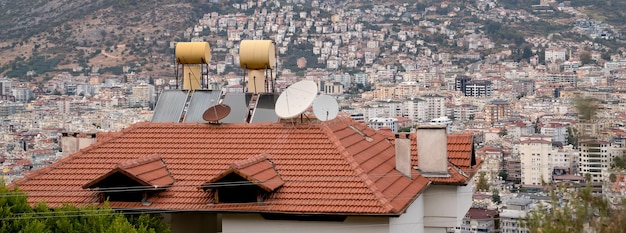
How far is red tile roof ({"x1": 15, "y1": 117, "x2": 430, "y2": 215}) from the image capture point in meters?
6.07

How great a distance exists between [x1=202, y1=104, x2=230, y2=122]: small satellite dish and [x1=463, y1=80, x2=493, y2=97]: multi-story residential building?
96509mm

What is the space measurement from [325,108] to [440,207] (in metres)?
1.23

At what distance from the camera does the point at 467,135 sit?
8.06m

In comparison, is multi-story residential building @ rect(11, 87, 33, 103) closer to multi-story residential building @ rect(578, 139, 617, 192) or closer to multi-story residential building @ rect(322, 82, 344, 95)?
multi-story residential building @ rect(322, 82, 344, 95)

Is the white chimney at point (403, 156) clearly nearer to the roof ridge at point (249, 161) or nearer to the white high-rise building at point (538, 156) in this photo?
the roof ridge at point (249, 161)

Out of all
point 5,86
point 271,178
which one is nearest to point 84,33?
point 5,86

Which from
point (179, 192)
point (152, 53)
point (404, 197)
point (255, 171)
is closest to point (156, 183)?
point (179, 192)

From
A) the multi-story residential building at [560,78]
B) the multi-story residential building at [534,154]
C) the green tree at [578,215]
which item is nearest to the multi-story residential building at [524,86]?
the multi-story residential building at [560,78]

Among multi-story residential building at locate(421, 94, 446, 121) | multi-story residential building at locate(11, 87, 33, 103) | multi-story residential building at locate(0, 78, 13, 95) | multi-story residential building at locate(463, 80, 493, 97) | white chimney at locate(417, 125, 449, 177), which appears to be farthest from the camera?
A: multi-story residential building at locate(463, 80, 493, 97)

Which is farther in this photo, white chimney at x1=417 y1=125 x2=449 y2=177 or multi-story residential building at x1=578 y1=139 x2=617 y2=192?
white chimney at x1=417 y1=125 x2=449 y2=177

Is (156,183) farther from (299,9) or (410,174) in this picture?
(299,9)

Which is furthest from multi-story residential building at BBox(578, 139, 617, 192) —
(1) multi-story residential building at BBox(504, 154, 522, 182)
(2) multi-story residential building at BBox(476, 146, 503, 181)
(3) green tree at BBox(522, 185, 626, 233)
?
(1) multi-story residential building at BBox(504, 154, 522, 182)

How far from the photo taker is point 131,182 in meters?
6.29

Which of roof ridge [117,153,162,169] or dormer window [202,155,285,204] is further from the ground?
roof ridge [117,153,162,169]
